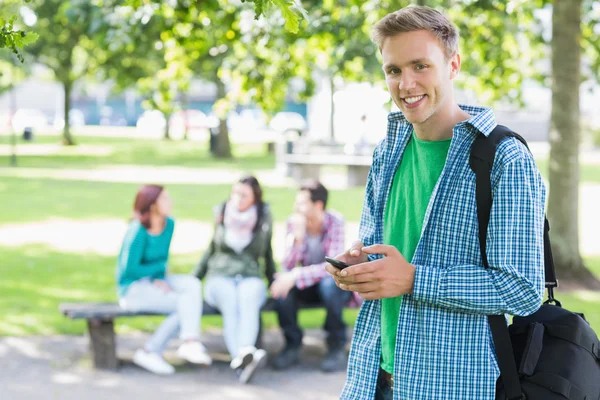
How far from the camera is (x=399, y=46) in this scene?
2.52 meters

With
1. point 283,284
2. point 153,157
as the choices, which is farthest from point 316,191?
point 153,157

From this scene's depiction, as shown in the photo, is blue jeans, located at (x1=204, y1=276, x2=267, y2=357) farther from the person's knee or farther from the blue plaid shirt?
the blue plaid shirt

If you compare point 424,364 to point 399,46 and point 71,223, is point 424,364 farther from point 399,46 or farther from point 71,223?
point 71,223

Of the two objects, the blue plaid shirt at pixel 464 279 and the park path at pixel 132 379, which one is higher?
the blue plaid shirt at pixel 464 279

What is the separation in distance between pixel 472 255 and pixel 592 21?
9670mm

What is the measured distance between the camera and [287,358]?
22.9ft

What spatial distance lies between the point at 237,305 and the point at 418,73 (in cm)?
473

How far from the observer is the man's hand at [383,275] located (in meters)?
2.32

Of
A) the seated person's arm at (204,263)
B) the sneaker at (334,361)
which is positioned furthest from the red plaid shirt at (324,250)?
the seated person's arm at (204,263)

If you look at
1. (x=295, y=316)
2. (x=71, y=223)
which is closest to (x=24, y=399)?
→ (x=295, y=316)

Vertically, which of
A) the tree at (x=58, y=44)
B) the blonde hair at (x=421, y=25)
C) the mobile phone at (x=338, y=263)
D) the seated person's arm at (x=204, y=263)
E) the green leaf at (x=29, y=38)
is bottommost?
the seated person's arm at (x=204, y=263)

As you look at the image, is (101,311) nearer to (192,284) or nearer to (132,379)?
(132,379)

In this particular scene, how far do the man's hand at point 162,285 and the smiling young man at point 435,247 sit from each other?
4.43 metres

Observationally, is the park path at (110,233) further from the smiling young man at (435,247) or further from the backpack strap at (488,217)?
the backpack strap at (488,217)
